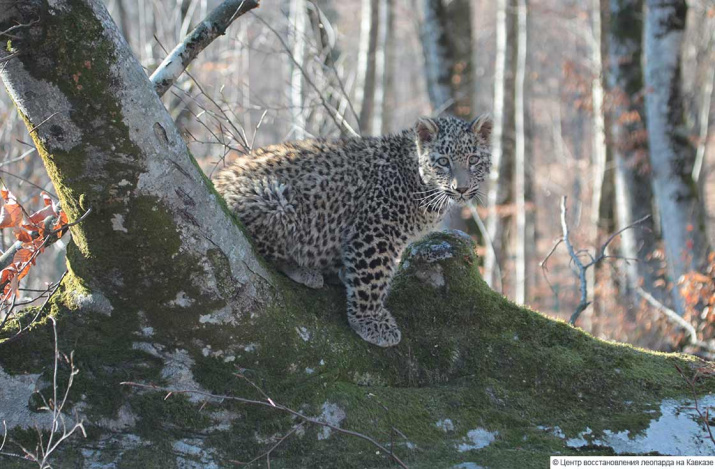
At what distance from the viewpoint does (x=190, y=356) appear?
12.5 feet

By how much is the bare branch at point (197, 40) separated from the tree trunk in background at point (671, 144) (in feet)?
25.0

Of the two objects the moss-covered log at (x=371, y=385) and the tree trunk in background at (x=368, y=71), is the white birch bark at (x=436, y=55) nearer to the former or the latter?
the tree trunk in background at (x=368, y=71)

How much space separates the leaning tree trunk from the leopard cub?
0.47 meters

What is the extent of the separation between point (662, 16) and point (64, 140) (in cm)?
912

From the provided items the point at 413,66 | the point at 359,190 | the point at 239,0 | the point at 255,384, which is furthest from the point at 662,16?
the point at 413,66

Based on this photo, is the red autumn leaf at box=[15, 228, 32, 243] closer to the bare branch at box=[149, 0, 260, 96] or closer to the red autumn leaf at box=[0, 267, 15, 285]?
the red autumn leaf at box=[0, 267, 15, 285]

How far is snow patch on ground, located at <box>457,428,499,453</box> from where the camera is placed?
397cm

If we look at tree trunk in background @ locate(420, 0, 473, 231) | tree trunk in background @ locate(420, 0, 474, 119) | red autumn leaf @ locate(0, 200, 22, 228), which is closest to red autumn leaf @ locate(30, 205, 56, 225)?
red autumn leaf @ locate(0, 200, 22, 228)

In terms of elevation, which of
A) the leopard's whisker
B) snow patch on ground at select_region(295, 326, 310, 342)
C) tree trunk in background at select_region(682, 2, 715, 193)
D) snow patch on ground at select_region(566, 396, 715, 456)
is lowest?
snow patch on ground at select_region(566, 396, 715, 456)

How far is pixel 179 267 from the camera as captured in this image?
144 inches

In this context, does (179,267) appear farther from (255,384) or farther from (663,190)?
(663,190)

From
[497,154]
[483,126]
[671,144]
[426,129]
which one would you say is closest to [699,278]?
[671,144]

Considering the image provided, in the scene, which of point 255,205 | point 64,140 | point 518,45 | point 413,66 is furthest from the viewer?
point 413,66

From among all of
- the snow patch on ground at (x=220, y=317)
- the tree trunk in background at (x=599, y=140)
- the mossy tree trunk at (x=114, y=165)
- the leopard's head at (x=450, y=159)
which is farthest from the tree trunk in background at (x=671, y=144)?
the mossy tree trunk at (x=114, y=165)
